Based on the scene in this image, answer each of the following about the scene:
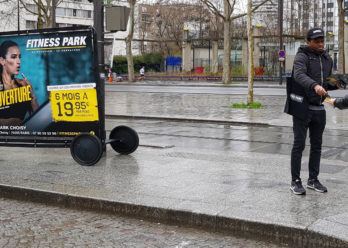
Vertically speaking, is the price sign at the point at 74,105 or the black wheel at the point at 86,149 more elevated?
the price sign at the point at 74,105

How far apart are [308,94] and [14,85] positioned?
4.75 metres

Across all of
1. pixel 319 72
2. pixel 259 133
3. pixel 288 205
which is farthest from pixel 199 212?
pixel 259 133

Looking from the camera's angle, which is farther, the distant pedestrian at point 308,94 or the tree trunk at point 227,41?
the tree trunk at point 227,41

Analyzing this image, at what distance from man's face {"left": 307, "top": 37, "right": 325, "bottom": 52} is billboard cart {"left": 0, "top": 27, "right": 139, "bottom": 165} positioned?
11.2 ft

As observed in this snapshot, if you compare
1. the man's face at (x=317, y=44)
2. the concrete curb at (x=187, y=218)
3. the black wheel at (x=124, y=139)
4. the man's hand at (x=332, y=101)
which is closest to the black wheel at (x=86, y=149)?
the black wheel at (x=124, y=139)

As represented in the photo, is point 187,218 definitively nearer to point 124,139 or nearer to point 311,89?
point 311,89

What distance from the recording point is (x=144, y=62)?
66.4m

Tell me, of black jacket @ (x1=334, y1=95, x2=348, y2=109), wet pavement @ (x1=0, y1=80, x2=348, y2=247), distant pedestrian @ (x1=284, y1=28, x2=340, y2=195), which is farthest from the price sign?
black jacket @ (x1=334, y1=95, x2=348, y2=109)

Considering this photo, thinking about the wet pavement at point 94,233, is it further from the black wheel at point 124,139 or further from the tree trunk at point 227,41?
the tree trunk at point 227,41

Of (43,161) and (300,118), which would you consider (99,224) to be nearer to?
(300,118)

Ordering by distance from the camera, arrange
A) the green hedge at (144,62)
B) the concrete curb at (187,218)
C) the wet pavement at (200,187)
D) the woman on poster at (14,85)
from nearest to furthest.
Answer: the concrete curb at (187,218) < the wet pavement at (200,187) < the woman on poster at (14,85) < the green hedge at (144,62)

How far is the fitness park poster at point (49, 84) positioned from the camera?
8016 millimetres

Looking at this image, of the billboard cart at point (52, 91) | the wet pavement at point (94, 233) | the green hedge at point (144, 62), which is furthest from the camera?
the green hedge at point (144, 62)

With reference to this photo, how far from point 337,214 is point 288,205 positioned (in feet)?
1.78
